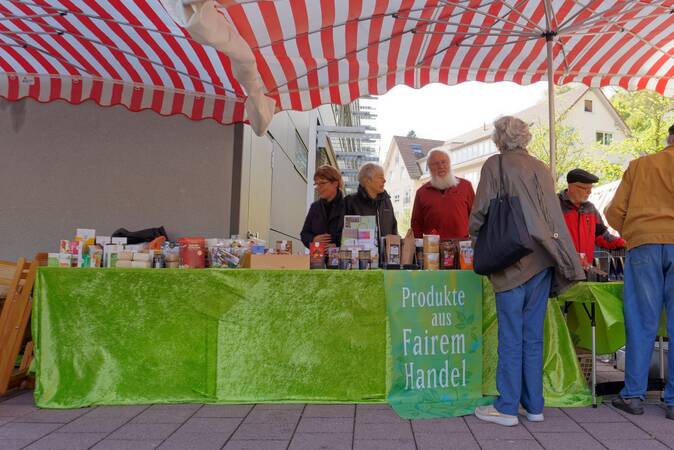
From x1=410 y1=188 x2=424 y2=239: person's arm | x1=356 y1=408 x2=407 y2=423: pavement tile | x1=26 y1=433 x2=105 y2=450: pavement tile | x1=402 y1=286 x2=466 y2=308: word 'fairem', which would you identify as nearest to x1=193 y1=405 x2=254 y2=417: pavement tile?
x1=26 y1=433 x2=105 y2=450: pavement tile

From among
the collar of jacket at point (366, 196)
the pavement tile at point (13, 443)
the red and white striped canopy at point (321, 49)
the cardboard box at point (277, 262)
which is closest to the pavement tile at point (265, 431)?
the cardboard box at point (277, 262)

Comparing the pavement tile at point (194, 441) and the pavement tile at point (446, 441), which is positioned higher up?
the pavement tile at point (446, 441)

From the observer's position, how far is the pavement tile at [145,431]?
294 centimetres

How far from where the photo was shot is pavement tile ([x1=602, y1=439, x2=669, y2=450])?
2795 mm

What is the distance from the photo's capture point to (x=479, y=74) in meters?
5.69

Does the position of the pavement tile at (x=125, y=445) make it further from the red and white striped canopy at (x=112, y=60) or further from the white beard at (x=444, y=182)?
the white beard at (x=444, y=182)

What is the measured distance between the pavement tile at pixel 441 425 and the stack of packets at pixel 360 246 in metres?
1.06

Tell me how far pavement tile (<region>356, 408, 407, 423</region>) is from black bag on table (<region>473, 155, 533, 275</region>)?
1025 millimetres

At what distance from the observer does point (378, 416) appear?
3301 millimetres

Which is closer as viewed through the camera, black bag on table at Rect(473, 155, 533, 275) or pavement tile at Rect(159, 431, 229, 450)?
pavement tile at Rect(159, 431, 229, 450)

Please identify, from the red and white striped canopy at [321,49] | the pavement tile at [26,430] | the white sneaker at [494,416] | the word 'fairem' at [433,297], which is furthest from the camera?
the red and white striped canopy at [321,49]

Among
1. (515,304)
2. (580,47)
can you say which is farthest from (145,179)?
(580,47)

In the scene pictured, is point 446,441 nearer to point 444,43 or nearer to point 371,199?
point 371,199

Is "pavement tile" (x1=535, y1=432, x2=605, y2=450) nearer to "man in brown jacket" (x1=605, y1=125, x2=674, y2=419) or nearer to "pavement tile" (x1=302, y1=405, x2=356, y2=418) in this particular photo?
"man in brown jacket" (x1=605, y1=125, x2=674, y2=419)
